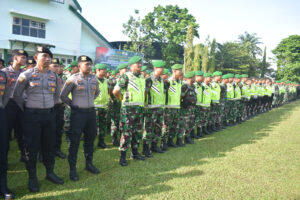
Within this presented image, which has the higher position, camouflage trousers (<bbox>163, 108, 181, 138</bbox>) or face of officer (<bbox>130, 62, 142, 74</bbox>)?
face of officer (<bbox>130, 62, 142, 74</bbox>)

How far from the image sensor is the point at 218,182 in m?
3.80

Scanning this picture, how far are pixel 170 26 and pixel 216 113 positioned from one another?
31626 mm

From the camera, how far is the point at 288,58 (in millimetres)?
41781

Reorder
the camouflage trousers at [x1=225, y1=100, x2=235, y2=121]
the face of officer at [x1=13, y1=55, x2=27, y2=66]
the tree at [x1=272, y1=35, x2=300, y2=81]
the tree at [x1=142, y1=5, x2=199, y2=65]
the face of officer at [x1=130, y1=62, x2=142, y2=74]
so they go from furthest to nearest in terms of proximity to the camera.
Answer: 1. the tree at [x1=272, y1=35, x2=300, y2=81]
2. the tree at [x1=142, y1=5, x2=199, y2=65]
3. the camouflage trousers at [x1=225, y1=100, x2=235, y2=121]
4. the face of officer at [x1=130, y1=62, x2=142, y2=74]
5. the face of officer at [x1=13, y1=55, x2=27, y2=66]

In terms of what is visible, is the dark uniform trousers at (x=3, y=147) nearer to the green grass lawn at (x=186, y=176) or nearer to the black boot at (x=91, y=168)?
the green grass lawn at (x=186, y=176)

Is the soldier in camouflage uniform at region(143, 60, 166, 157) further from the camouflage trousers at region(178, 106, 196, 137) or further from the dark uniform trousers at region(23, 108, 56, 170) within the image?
the dark uniform trousers at region(23, 108, 56, 170)

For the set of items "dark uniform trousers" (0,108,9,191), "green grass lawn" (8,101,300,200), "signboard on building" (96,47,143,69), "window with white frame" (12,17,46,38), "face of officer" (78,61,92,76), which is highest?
"window with white frame" (12,17,46,38)

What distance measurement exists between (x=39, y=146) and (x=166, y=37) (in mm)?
35794

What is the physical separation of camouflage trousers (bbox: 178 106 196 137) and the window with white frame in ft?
49.2

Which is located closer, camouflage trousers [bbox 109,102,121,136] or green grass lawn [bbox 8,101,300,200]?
green grass lawn [bbox 8,101,300,200]

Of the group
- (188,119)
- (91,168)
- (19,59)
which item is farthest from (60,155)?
(188,119)

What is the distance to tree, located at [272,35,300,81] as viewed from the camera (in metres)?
39.1

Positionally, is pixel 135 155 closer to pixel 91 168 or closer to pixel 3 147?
pixel 91 168

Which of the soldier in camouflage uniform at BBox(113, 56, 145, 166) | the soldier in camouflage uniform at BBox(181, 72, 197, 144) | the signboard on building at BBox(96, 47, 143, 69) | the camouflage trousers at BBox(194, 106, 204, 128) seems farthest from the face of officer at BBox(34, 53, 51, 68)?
the signboard on building at BBox(96, 47, 143, 69)
